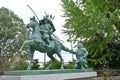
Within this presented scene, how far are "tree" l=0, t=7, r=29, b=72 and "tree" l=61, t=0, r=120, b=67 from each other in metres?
9.40

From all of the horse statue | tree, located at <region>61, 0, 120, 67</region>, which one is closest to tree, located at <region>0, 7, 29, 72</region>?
tree, located at <region>61, 0, 120, 67</region>

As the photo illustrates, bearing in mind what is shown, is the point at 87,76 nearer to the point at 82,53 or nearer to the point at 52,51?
the point at 82,53

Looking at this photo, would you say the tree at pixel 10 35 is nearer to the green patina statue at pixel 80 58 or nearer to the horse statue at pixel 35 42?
the green patina statue at pixel 80 58

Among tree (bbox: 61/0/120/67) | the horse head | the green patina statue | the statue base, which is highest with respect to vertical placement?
tree (bbox: 61/0/120/67)

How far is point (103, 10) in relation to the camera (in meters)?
18.6

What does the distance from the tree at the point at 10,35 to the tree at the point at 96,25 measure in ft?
30.8

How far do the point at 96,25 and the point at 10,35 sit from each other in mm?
12170

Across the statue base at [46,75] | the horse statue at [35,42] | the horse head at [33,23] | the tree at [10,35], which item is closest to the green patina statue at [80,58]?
the statue base at [46,75]

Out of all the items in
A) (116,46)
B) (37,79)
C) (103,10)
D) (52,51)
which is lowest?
(37,79)

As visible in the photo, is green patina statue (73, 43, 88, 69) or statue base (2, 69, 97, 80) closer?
statue base (2, 69, 97, 80)

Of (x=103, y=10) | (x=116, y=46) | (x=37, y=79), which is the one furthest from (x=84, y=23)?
(x=37, y=79)

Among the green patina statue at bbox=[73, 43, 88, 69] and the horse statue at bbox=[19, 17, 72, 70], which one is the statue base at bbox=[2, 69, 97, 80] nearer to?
the green patina statue at bbox=[73, 43, 88, 69]

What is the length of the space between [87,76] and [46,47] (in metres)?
2.25

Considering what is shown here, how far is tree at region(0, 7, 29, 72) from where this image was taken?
92.6 feet
